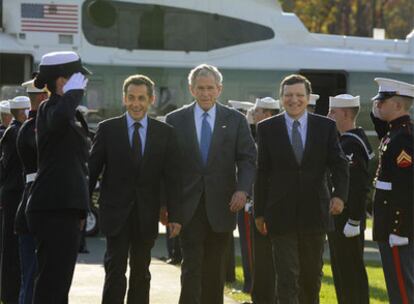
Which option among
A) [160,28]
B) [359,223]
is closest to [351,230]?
[359,223]

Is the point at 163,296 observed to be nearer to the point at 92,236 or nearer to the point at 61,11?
the point at 92,236

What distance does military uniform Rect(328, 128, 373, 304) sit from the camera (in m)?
8.59

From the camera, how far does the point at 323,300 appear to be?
413 inches

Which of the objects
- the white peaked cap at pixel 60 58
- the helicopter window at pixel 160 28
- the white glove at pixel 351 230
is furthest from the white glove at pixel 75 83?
the helicopter window at pixel 160 28

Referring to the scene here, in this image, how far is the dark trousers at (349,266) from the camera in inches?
340

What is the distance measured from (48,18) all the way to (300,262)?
1002 cm

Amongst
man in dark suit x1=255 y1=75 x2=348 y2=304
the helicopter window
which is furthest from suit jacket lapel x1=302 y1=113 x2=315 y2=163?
the helicopter window

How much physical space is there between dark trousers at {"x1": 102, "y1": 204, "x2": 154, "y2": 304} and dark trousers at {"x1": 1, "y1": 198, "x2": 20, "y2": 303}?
1.73m

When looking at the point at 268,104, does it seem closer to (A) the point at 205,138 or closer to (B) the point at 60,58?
(A) the point at 205,138

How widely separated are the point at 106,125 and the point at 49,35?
8.99 metres

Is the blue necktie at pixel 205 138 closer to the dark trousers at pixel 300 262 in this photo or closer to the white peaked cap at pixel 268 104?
the dark trousers at pixel 300 262

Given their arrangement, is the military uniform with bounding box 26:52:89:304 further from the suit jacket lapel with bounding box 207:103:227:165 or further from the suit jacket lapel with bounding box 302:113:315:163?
the suit jacket lapel with bounding box 302:113:315:163

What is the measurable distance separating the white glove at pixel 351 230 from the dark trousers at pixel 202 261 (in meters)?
0.98

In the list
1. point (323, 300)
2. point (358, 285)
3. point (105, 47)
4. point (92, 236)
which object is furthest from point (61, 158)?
point (105, 47)
